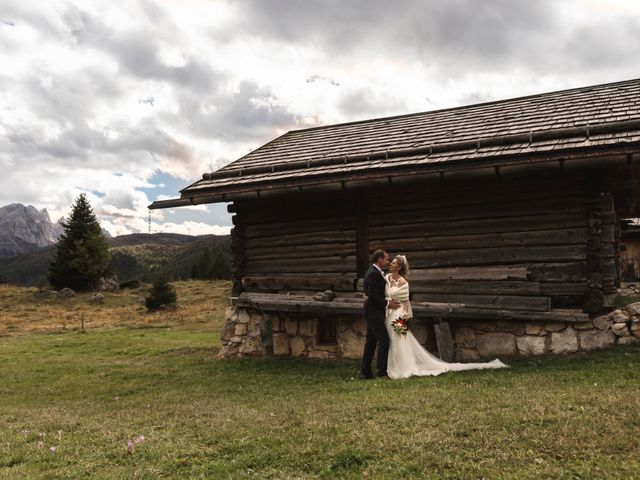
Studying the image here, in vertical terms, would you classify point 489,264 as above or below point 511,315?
above

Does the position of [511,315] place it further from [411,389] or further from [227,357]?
[227,357]

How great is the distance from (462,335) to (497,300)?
3.17ft

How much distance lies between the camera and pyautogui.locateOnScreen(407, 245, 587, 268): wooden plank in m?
8.70

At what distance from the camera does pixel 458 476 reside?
3.66m

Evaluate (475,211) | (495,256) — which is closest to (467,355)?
(495,256)

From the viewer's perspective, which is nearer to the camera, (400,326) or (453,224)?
(400,326)

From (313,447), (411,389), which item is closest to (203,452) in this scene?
(313,447)

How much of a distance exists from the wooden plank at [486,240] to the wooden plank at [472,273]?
44 cm

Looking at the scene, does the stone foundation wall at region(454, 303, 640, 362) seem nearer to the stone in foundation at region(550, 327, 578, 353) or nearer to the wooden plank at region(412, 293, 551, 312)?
the stone in foundation at region(550, 327, 578, 353)

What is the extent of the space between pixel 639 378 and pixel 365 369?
3.82 m

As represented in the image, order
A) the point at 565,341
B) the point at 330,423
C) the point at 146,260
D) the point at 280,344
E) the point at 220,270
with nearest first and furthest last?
1. the point at 330,423
2. the point at 565,341
3. the point at 280,344
4. the point at 220,270
5. the point at 146,260

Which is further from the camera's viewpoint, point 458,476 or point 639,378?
point 639,378

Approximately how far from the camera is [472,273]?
9320 mm

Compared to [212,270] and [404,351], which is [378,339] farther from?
[212,270]
